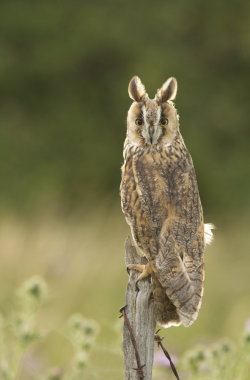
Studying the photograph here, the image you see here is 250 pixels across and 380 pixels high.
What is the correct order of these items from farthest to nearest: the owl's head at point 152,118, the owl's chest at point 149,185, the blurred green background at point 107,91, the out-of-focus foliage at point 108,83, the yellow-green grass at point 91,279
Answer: the out-of-focus foliage at point 108,83, the blurred green background at point 107,91, the yellow-green grass at point 91,279, the owl's head at point 152,118, the owl's chest at point 149,185

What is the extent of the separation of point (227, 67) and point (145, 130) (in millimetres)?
12342

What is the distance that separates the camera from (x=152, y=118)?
10.1ft

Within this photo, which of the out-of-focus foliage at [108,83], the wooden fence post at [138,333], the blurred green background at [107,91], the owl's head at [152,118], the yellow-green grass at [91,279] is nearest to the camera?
the wooden fence post at [138,333]

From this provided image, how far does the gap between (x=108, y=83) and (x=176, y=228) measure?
463 inches

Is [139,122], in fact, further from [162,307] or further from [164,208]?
[162,307]

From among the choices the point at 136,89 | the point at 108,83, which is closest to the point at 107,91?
the point at 108,83

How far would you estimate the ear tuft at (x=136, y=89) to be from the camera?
3121 mm

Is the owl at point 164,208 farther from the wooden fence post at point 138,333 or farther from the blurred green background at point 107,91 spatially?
the blurred green background at point 107,91

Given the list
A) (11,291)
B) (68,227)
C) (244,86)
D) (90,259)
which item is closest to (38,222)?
(68,227)

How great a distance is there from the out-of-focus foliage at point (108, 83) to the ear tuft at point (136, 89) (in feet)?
30.4

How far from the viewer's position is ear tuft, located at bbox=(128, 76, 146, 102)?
123 inches

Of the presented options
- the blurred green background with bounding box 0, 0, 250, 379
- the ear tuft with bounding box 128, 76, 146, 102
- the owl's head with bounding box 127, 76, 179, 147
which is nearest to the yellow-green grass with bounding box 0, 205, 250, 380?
the blurred green background with bounding box 0, 0, 250, 379

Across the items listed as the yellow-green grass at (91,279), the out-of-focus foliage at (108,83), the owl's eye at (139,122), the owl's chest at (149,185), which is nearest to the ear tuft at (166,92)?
the owl's eye at (139,122)

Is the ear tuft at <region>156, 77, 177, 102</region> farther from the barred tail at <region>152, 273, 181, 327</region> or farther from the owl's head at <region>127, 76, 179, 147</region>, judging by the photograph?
the barred tail at <region>152, 273, 181, 327</region>
